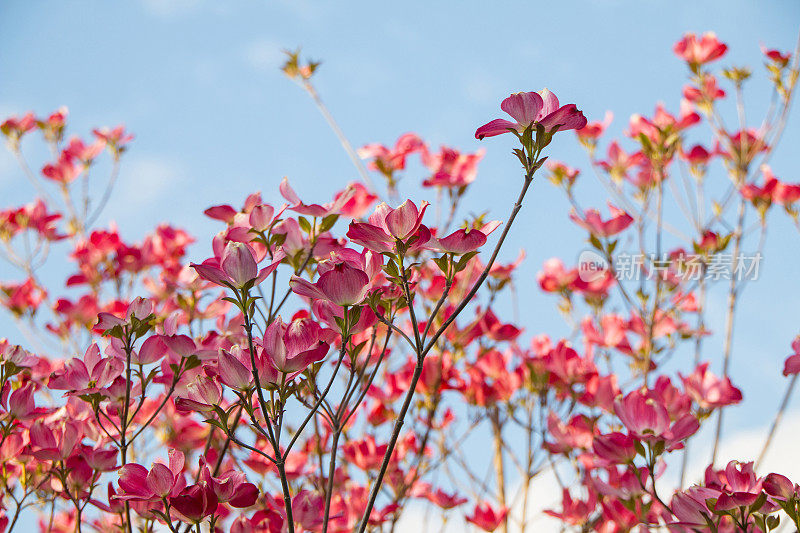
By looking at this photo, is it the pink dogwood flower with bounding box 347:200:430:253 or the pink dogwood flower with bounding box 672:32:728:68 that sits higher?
the pink dogwood flower with bounding box 672:32:728:68

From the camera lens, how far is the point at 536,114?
73cm

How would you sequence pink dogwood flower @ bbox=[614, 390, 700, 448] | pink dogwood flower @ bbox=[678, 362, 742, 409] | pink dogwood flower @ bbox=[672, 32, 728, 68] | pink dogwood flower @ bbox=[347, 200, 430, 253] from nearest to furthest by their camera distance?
pink dogwood flower @ bbox=[347, 200, 430, 253], pink dogwood flower @ bbox=[614, 390, 700, 448], pink dogwood flower @ bbox=[678, 362, 742, 409], pink dogwood flower @ bbox=[672, 32, 728, 68]

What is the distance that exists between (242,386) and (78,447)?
0.38 m

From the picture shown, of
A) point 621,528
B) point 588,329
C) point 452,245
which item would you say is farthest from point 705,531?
point 588,329

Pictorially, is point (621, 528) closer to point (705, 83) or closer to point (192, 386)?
point (192, 386)

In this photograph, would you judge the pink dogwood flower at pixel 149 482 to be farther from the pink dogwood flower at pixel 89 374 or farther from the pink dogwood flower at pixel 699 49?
the pink dogwood flower at pixel 699 49

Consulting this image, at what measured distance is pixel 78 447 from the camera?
97cm

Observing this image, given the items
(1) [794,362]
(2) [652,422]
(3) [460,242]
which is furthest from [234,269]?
(1) [794,362]

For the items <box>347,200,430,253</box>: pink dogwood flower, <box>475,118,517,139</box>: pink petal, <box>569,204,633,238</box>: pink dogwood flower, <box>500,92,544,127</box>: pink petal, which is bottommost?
<box>347,200,430,253</box>: pink dogwood flower

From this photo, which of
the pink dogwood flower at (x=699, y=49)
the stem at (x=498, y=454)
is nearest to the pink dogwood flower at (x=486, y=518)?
the stem at (x=498, y=454)

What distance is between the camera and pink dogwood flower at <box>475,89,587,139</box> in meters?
0.72

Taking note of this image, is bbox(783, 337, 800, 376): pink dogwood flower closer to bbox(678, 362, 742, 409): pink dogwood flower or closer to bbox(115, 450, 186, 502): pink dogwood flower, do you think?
bbox(678, 362, 742, 409): pink dogwood flower

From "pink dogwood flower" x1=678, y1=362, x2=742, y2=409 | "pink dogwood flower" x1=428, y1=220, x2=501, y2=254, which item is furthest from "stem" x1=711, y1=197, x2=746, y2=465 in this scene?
"pink dogwood flower" x1=428, y1=220, x2=501, y2=254

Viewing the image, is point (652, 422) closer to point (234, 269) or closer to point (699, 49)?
point (234, 269)
